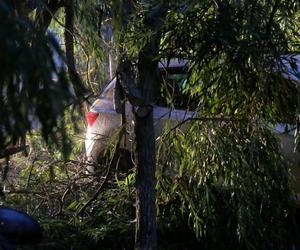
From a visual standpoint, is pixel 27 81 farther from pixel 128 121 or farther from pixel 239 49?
pixel 128 121

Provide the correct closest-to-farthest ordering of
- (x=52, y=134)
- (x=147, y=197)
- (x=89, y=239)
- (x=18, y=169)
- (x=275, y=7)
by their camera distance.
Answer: (x=52, y=134)
(x=275, y=7)
(x=147, y=197)
(x=89, y=239)
(x=18, y=169)

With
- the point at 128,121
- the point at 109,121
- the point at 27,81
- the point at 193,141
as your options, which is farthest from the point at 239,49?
the point at 109,121

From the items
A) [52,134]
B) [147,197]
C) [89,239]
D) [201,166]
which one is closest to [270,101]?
[201,166]

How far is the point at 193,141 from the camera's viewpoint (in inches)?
226

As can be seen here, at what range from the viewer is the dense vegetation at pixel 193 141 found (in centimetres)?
482

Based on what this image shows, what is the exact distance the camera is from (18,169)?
718 cm

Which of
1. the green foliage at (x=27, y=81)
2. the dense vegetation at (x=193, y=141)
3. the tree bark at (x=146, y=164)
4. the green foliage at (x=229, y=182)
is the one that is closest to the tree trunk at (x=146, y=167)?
the tree bark at (x=146, y=164)

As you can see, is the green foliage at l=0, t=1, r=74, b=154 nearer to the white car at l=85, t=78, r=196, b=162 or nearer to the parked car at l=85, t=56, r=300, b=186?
the parked car at l=85, t=56, r=300, b=186

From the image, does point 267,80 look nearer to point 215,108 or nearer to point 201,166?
point 215,108

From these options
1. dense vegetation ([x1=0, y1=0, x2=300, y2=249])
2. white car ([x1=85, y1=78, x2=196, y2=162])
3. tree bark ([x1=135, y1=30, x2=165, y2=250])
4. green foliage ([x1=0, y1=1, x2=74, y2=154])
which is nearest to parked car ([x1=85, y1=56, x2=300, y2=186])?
white car ([x1=85, y1=78, x2=196, y2=162])

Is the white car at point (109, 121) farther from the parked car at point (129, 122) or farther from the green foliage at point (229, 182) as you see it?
the green foliage at point (229, 182)

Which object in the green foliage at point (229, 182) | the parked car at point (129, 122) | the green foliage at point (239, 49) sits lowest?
the green foliage at point (229, 182)

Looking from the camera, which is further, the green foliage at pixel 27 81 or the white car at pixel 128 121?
the white car at pixel 128 121

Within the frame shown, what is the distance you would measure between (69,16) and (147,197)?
5.26 ft
